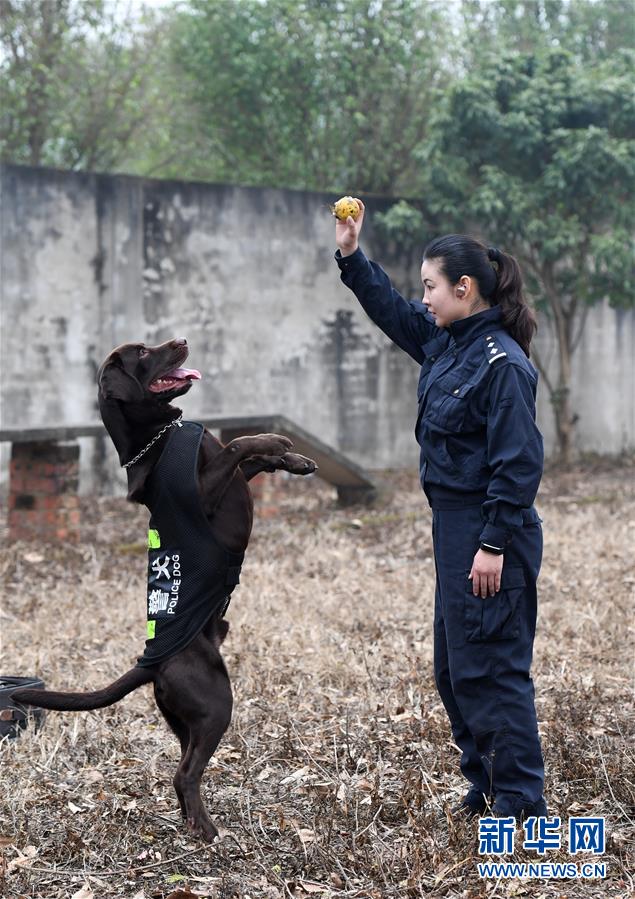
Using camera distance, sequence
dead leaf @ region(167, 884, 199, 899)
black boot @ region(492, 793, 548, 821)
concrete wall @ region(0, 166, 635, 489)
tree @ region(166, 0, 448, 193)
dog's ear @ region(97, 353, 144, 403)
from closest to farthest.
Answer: dead leaf @ region(167, 884, 199, 899) < black boot @ region(492, 793, 548, 821) < dog's ear @ region(97, 353, 144, 403) < concrete wall @ region(0, 166, 635, 489) < tree @ region(166, 0, 448, 193)

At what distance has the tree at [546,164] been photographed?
13242 millimetres

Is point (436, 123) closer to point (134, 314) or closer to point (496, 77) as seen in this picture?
point (496, 77)

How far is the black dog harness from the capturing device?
144 inches

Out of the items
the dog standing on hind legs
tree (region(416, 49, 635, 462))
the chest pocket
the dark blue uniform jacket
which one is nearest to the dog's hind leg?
the dog standing on hind legs

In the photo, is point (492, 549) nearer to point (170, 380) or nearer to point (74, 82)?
point (170, 380)

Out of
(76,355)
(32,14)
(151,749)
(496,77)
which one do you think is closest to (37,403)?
(76,355)

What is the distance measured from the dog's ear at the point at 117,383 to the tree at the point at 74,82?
12319 millimetres

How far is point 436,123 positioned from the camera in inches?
534

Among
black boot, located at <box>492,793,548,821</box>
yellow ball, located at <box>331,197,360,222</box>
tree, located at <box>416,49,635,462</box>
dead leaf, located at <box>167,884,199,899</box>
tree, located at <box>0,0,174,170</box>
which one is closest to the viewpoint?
dead leaf, located at <box>167,884,199,899</box>

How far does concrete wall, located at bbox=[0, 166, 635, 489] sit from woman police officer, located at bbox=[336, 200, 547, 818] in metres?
8.98

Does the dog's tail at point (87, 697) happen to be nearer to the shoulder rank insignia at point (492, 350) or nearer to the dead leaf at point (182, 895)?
the dead leaf at point (182, 895)

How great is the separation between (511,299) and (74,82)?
13.6 m

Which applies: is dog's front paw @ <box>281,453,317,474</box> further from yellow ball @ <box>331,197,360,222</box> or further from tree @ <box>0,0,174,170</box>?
tree @ <box>0,0,174,170</box>

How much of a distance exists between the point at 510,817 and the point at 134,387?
1.90m
